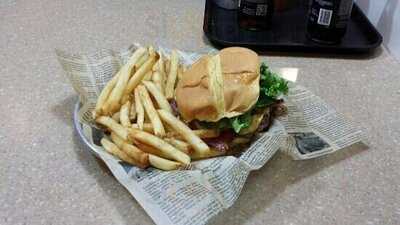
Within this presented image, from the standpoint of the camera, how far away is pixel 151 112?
691mm

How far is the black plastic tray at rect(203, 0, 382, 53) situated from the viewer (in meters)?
1.04

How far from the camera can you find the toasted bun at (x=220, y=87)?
0.67 m

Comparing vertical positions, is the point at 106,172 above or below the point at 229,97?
below

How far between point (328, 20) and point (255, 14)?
0.17m

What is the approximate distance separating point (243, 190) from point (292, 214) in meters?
0.08

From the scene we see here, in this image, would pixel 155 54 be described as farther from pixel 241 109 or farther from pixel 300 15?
pixel 300 15

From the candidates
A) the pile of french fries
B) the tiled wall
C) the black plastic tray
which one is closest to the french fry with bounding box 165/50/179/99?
the pile of french fries

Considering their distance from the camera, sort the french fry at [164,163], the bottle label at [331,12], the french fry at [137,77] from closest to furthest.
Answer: the french fry at [164,163], the french fry at [137,77], the bottle label at [331,12]

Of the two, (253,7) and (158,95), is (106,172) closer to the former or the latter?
(158,95)

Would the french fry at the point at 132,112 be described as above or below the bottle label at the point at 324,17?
below

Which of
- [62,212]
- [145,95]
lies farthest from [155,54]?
[62,212]

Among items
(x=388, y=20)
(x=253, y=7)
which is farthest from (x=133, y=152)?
(x=388, y=20)

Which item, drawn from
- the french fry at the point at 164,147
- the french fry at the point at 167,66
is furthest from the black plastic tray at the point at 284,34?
the french fry at the point at 164,147

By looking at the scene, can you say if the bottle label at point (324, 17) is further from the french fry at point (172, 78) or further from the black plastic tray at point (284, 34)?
the french fry at point (172, 78)
